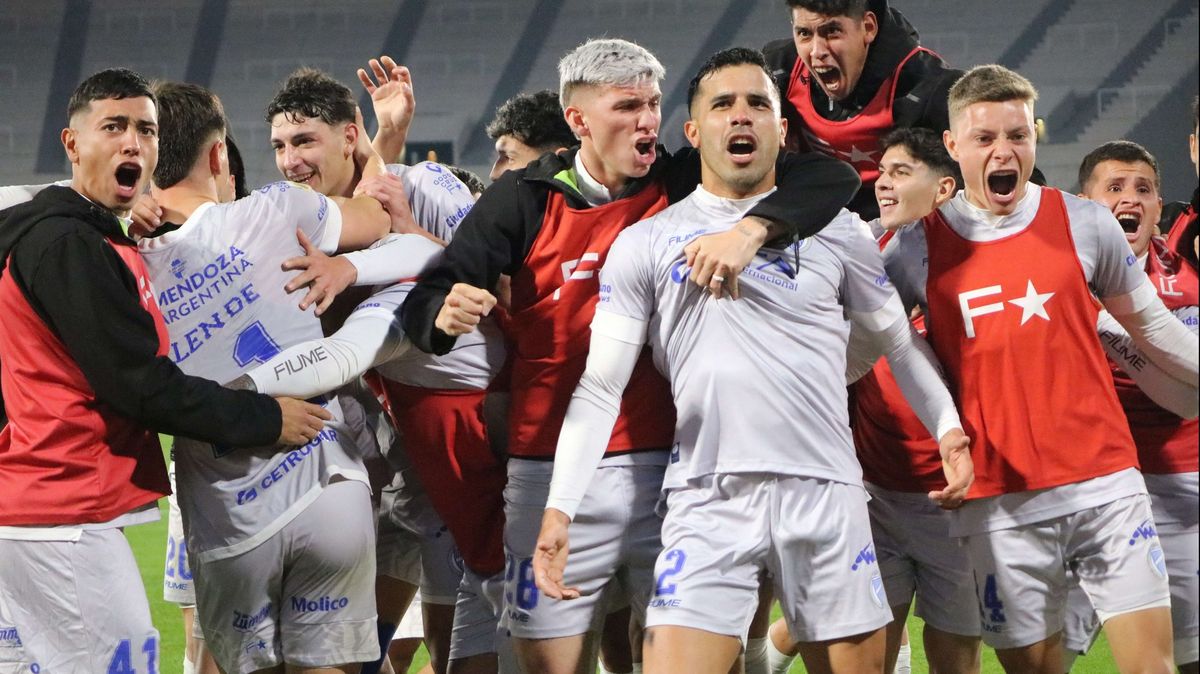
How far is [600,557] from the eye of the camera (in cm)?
339

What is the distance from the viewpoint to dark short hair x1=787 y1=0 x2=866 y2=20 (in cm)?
431

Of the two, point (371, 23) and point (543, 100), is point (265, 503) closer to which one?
point (543, 100)

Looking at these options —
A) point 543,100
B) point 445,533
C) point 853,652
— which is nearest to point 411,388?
point 445,533

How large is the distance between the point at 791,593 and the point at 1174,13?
68.1 feet

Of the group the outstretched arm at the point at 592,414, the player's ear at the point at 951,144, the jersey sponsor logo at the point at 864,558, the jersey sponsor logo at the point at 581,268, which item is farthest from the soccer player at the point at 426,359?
the player's ear at the point at 951,144

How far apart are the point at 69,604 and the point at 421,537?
1404mm

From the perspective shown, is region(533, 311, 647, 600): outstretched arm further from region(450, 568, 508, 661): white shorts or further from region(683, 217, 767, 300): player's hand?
region(450, 568, 508, 661): white shorts

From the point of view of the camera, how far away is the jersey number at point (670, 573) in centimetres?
310

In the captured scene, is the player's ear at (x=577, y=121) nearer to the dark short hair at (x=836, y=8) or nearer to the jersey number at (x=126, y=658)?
the dark short hair at (x=836, y=8)

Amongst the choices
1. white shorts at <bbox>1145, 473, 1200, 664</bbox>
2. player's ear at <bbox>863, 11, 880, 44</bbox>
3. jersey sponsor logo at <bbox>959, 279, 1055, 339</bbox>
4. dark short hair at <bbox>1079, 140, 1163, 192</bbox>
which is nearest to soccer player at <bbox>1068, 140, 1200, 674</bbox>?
white shorts at <bbox>1145, 473, 1200, 664</bbox>

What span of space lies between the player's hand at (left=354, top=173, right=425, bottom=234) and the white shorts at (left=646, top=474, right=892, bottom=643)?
4.29 ft

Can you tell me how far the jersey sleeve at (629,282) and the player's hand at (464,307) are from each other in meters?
0.29

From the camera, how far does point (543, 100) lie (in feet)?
14.9

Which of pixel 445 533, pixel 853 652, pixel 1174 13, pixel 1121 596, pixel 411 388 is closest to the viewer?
pixel 853 652
